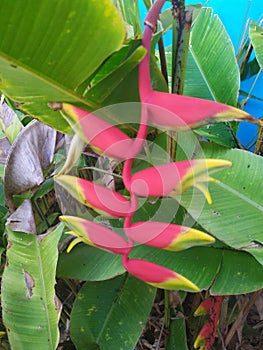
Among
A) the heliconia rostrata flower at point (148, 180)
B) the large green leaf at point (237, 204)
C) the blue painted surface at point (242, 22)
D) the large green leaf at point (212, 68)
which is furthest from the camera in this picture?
the blue painted surface at point (242, 22)

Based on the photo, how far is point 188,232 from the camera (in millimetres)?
349

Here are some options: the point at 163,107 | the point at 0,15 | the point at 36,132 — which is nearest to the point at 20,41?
the point at 0,15

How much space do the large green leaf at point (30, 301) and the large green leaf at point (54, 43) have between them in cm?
26

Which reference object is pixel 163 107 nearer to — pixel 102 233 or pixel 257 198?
pixel 102 233

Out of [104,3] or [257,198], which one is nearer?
[104,3]

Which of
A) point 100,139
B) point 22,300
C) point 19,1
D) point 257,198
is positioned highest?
point 19,1

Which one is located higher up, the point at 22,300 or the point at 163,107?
the point at 163,107

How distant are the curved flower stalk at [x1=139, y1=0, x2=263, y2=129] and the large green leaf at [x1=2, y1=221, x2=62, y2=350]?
1.06ft

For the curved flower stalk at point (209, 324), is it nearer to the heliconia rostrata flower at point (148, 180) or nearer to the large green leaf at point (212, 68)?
the large green leaf at point (212, 68)

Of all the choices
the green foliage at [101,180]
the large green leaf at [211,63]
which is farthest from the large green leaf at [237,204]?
the large green leaf at [211,63]

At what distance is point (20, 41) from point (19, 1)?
4cm

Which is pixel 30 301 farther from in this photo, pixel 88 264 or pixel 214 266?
pixel 214 266

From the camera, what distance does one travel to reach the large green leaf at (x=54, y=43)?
0.38 m

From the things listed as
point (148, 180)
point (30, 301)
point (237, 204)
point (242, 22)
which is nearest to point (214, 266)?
point (237, 204)
